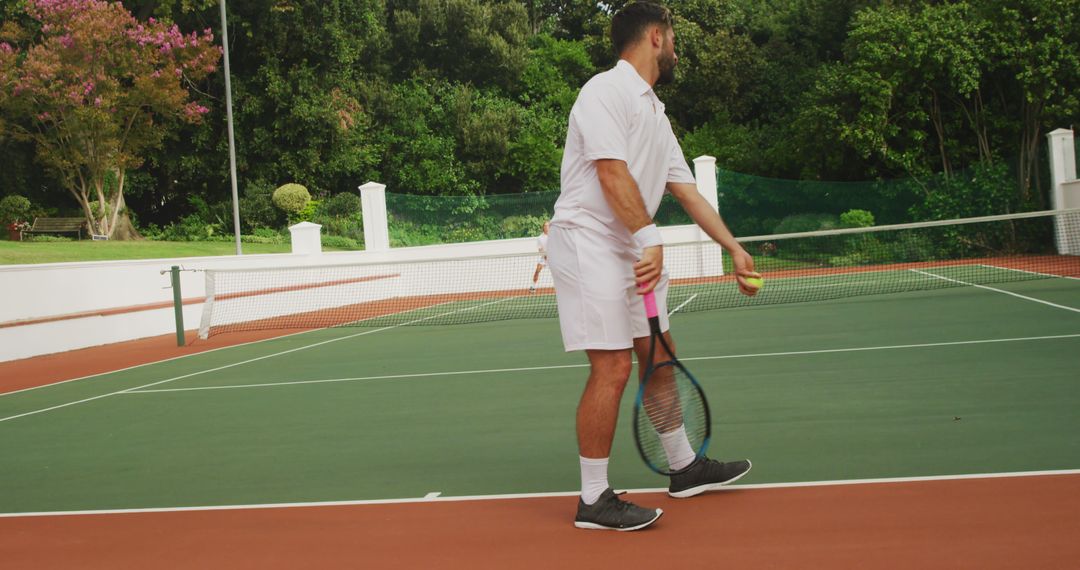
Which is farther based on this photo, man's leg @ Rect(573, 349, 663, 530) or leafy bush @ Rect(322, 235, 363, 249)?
leafy bush @ Rect(322, 235, 363, 249)

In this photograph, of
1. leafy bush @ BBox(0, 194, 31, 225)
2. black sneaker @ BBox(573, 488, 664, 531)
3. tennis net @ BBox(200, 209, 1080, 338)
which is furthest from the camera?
leafy bush @ BBox(0, 194, 31, 225)

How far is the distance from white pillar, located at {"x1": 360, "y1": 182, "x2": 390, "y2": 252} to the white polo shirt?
57.9 feet

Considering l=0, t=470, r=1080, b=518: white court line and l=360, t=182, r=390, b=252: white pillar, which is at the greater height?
l=360, t=182, r=390, b=252: white pillar

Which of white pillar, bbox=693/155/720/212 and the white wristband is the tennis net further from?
the white wristband

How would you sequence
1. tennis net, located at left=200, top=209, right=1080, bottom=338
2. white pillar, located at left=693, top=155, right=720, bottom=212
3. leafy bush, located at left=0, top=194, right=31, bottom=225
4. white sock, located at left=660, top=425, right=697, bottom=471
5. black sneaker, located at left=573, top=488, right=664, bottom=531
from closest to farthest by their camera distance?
1. black sneaker, located at left=573, top=488, right=664, bottom=531
2. white sock, located at left=660, top=425, right=697, bottom=471
3. tennis net, located at left=200, top=209, right=1080, bottom=338
4. white pillar, located at left=693, top=155, right=720, bottom=212
5. leafy bush, located at left=0, top=194, right=31, bottom=225

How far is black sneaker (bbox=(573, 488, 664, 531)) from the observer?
340 cm

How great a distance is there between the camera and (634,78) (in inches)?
136

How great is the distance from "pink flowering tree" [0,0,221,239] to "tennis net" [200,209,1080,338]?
23.9 ft

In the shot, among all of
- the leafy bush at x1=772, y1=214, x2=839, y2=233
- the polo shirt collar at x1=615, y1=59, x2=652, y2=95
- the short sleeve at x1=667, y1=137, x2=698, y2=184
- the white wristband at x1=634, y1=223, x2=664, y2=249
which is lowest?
the white wristband at x1=634, y1=223, x2=664, y2=249

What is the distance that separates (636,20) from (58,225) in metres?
24.1

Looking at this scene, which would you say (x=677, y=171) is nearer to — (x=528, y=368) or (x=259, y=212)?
(x=528, y=368)

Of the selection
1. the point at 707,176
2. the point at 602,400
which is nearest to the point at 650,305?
the point at 602,400

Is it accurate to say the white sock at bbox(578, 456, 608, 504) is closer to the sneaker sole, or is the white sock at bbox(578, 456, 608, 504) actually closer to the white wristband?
the sneaker sole

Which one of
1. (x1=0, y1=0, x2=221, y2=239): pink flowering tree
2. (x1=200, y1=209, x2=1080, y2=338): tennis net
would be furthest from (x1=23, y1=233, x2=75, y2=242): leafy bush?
(x1=200, y1=209, x2=1080, y2=338): tennis net
